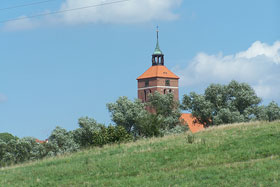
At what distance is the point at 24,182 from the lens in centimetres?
2273

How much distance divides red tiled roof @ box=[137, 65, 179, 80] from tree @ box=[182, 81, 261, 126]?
64531mm

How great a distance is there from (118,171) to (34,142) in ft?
223

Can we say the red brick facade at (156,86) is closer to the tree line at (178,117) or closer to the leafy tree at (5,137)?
the leafy tree at (5,137)

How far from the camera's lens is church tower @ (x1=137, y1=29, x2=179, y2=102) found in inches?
5945

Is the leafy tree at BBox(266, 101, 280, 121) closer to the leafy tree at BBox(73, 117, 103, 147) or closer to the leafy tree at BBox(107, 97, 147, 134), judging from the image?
the leafy tree at BBox(107, 97, 147, 134)

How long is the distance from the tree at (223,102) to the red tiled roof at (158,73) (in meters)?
64.5

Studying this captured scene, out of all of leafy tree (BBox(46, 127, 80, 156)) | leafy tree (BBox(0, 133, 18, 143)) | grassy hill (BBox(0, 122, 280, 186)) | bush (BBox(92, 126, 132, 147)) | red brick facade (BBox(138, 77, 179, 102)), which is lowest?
grassy hill (BBox(0, 122, 280, 186))

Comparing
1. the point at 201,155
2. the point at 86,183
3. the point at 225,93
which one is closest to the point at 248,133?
the point at 201,155

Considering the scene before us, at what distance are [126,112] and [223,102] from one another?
729 inches

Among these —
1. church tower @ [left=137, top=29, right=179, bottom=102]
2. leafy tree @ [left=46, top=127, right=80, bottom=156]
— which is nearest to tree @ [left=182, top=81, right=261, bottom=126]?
leafy tree @ [left=46, top=127, right=80, bottom=156]

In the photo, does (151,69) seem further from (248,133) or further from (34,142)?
(248,133)

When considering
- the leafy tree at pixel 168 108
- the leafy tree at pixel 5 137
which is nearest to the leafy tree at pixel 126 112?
the leafy tree at pixel 168 108

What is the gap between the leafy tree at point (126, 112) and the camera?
91750 millimetres

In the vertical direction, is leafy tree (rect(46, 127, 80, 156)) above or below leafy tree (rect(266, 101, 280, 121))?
below
